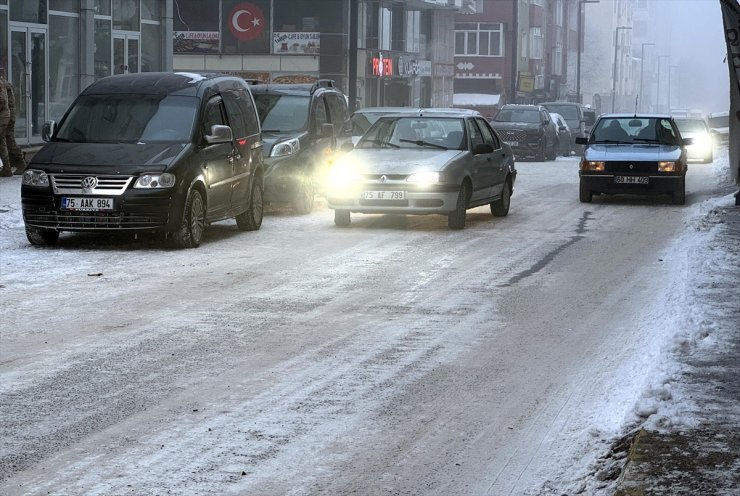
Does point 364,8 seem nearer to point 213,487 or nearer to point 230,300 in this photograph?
point 230,300

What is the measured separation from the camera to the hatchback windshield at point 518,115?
4119 cm

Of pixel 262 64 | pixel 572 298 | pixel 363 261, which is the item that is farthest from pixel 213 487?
pixel 262 64

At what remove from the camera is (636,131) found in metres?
23.6

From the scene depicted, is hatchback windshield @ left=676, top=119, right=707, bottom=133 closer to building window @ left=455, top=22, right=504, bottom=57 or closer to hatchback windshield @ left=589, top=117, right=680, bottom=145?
hatchback windshield @ left=589, top=117, right=680, bottom=145

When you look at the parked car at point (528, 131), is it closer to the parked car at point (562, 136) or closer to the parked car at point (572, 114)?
the parked car at point (562, 136)

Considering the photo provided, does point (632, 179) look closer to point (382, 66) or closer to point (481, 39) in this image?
point (382, 66)

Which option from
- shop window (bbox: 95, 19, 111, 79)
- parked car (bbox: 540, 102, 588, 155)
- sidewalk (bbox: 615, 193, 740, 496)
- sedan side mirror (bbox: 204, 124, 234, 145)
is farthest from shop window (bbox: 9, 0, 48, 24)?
parked car (bbox: 540, 102, 588, 155)

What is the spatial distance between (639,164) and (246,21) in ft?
105

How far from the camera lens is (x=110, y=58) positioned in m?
33.4

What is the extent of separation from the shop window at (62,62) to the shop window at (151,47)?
152 inches

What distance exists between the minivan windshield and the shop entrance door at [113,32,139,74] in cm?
1788

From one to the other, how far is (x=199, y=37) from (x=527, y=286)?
4204 centimetres

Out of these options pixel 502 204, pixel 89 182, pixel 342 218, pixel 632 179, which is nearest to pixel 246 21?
pixel 632 179

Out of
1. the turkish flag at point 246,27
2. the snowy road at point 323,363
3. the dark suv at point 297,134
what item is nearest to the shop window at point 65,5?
the dark suv at point 297,134
